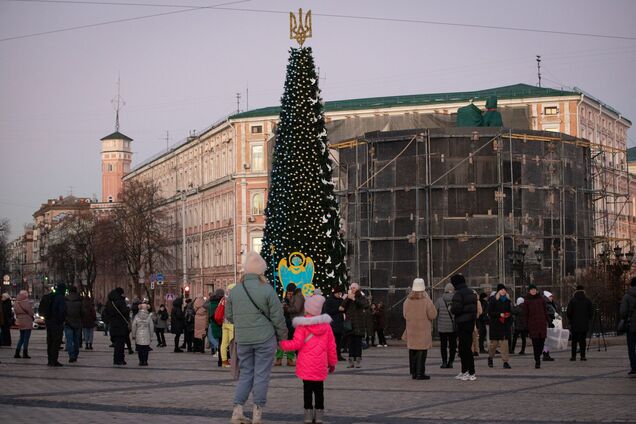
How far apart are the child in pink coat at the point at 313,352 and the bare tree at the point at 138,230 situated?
251 ft

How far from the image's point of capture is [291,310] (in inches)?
947

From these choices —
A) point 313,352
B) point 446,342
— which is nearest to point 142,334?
point 446,342

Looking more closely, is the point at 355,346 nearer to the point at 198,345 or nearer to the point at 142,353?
the point at 142,353

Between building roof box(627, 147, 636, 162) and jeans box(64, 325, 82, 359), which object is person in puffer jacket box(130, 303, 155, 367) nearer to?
jeans box(64, 325, 82, 359)

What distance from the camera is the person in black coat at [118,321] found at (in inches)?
1028

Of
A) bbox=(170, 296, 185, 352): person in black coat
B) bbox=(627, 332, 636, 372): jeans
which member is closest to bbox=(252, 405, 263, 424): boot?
bbox=(627, 332, 636, 372): jeans

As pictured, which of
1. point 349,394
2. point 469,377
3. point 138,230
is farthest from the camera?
point 138,230

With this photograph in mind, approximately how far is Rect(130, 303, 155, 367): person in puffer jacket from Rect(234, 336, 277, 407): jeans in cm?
1281

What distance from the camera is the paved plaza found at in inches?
551

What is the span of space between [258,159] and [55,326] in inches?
2754

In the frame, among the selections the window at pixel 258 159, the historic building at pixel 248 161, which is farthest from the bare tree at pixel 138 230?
the window at pixel 258 159

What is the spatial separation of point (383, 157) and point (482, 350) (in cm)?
1019

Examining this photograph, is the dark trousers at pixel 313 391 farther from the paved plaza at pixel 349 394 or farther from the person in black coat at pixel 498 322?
the person in black coat at pixel 498 322

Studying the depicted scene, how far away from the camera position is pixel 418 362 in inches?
803
